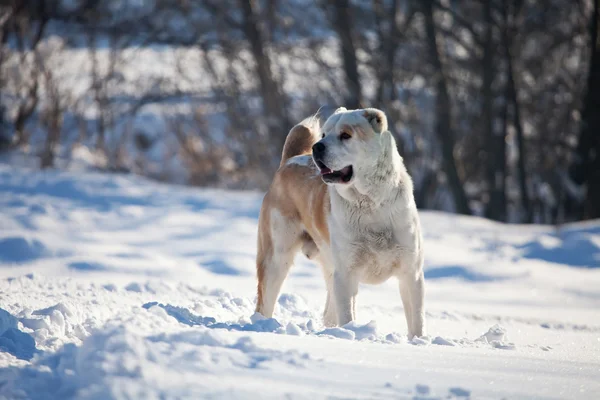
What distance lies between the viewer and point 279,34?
1936cm

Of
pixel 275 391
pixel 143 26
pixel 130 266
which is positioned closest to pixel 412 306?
pixel 275 391

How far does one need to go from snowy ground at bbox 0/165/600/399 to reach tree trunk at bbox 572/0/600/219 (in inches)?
129

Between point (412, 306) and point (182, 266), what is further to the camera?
point (182, 266)

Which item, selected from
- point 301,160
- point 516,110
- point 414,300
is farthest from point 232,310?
point 516,110

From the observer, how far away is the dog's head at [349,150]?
4.96m

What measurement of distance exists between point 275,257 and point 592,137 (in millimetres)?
11833

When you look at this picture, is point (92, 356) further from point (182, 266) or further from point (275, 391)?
point (182, 266)

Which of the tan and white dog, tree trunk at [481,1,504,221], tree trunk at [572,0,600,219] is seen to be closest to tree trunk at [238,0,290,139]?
tree trunk at [481,1,504,221]

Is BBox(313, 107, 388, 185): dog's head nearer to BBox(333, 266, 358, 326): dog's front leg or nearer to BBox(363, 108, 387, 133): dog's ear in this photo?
BBox(363, 108, 387, 133): dog's ear

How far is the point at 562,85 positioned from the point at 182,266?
519 inches

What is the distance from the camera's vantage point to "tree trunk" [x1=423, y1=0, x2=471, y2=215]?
16.8m

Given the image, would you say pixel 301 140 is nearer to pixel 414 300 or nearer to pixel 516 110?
pixel 414 300

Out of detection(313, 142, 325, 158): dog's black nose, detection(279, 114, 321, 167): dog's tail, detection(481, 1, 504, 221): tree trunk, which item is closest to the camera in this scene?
detection(313, 142, 325, 158): dog's black nose

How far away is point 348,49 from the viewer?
1761cm
